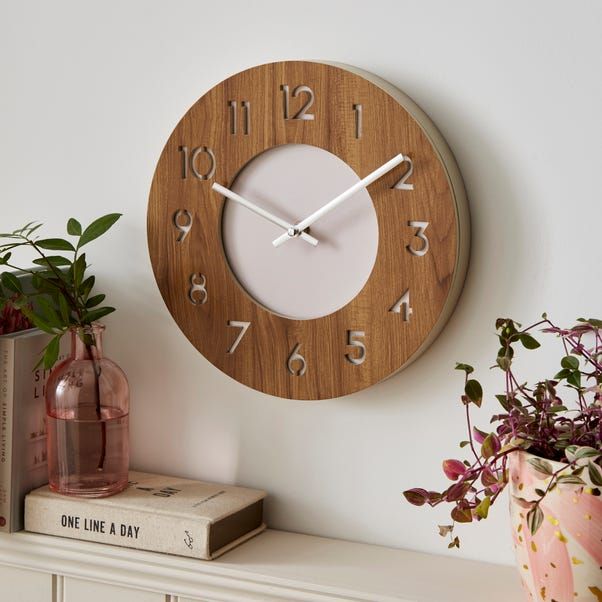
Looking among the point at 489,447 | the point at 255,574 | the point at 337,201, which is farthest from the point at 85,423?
the point at 489,447

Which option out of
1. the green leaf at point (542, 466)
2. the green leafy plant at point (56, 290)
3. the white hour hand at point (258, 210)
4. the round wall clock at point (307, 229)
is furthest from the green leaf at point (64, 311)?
the green leaf at point (542, 466)

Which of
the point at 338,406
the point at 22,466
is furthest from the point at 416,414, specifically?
the point at 22,466

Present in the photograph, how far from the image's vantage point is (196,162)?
3.92 feet

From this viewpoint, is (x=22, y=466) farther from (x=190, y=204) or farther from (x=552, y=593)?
(x=552, y=593)

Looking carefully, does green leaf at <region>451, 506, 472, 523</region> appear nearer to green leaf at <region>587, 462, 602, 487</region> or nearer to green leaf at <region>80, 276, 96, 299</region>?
green leaf at <region>587, 462, 602, 487</region>

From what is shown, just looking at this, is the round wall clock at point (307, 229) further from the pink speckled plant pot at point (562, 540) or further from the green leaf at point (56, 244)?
the pink speckled plant pot at point (562, 540)

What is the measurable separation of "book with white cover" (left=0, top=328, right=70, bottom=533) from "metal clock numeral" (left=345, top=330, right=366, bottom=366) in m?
0.40

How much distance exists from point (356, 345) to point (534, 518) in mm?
334

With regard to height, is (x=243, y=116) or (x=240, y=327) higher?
(x=243, y=116)

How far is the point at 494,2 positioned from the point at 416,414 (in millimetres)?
472

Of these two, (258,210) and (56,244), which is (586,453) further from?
(56,244)

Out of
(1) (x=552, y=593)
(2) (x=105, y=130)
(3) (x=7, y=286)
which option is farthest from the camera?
(2) (x=105, y=130)

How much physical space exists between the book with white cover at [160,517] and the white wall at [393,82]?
0.06 m

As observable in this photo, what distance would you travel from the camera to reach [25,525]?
121 centimetres
